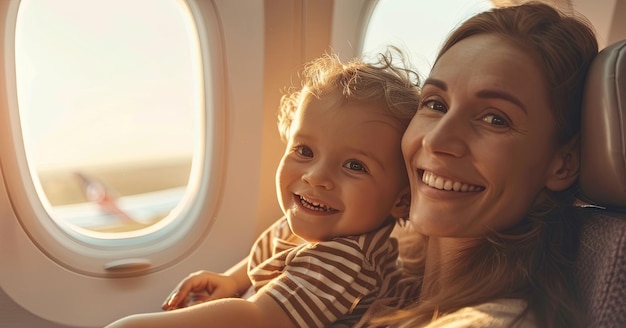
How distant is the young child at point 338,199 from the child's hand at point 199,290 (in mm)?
276

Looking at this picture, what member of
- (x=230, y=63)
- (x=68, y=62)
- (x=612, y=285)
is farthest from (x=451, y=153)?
(x=68, y=62)

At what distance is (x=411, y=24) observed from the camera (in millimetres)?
2434

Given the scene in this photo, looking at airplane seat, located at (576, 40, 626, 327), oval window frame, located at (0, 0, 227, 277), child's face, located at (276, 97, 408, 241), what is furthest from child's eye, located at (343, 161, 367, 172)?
oval window frame, located at (0, 0, 227, 277)

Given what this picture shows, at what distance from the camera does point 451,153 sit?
52.9 inches

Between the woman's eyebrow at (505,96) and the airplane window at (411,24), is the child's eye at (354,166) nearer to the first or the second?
the woman's eyebrow at (505,96)

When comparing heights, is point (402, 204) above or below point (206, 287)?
above

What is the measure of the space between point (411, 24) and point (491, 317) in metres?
1.50

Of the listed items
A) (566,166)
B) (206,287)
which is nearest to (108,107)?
(206,287)

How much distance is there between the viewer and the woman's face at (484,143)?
131 cm

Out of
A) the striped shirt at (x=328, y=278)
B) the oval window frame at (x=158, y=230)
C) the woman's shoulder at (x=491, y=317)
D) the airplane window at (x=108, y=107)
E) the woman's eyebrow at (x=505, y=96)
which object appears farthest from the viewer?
the airplane window at (x=108, y=107)

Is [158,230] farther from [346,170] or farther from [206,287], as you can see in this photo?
[346,170]

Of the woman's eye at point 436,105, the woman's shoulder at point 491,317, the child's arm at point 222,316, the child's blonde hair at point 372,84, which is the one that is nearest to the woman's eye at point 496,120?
the woman's eye at point 436,105

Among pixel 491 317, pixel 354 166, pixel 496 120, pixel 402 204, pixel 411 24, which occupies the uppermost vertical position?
pixel 411 24

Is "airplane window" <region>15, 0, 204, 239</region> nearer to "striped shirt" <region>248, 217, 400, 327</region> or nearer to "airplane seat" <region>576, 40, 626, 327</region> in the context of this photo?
"striped shirt" <region>248, 217, 400, 327</region>
